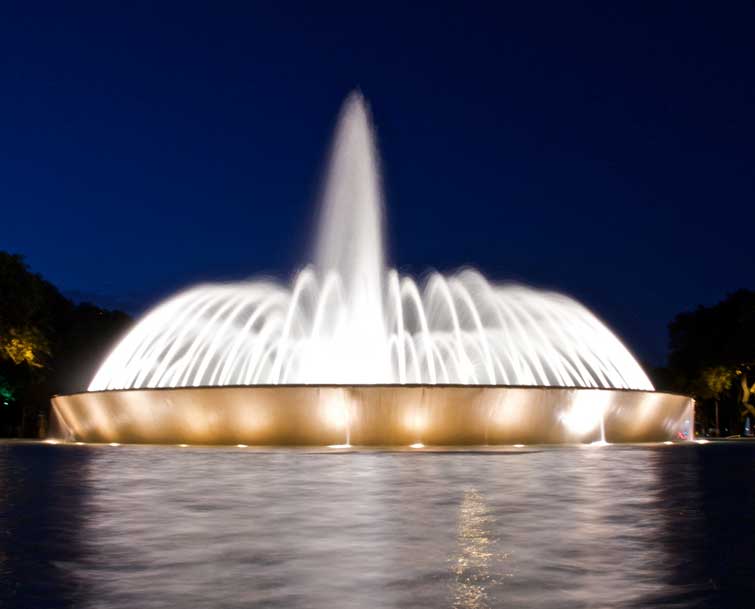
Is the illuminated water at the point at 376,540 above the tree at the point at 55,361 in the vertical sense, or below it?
below

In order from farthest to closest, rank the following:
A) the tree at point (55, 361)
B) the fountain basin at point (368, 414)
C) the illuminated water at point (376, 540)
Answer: the tree at point (55, 361), the fountain basin at point (368, 414), the illuminated water at point (376, 540)

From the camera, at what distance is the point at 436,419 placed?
72.6 feet

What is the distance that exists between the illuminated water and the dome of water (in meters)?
15.4

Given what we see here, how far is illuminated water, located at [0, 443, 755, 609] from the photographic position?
15.8ft

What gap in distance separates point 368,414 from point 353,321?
21.9 feet

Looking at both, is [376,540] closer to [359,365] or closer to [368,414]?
[368,414]

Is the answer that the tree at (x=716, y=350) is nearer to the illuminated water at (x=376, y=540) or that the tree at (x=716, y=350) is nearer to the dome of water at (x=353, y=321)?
the dome of water at (x=353, y=321)

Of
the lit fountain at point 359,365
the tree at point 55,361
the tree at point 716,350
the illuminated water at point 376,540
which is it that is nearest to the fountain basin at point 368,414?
→ the lit fountain at point 359,365

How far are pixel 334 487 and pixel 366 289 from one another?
1829 cm

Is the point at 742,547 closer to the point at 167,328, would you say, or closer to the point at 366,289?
the point at 366,289

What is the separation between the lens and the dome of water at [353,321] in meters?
28.1

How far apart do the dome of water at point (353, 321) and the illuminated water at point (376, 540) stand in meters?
15.4

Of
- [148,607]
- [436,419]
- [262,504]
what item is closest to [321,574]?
[148,607]

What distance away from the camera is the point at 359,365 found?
2752cm
